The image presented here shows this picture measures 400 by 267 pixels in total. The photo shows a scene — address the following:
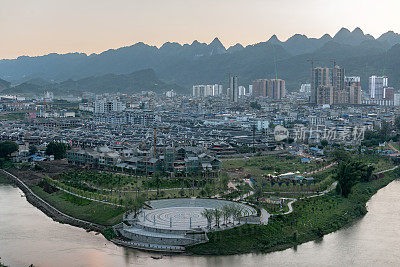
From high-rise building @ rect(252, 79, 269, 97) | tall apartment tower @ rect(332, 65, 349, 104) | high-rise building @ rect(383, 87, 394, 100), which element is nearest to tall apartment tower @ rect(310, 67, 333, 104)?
tall apartment tower @ rect(332, 65, 349, 104)

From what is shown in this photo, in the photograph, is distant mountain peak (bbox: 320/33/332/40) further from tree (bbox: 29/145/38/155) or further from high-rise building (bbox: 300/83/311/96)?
tree (bbox: 29/145/38/155)

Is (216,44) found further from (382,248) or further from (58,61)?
(382,248)

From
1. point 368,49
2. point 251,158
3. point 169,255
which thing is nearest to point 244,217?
point 169,255

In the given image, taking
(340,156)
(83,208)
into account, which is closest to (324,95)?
(340,156)

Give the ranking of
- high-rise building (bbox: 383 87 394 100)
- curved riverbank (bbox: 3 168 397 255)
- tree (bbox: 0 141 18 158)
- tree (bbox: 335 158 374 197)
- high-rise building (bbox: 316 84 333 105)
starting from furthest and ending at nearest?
high-rise building (bbox: 383 87 394 100), high-rise building (bbox: 316 84 333 105), tree (bbox: 0 141 18 158), tree (bbox: 335 158 374 197), curved riverbank (bbox: 3 168 397 255)

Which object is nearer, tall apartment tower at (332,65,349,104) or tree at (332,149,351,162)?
tree at (332,149,351,162)

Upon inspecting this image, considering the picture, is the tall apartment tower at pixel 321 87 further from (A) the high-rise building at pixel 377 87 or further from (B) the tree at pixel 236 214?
(B) the tree at pixel 236 214
